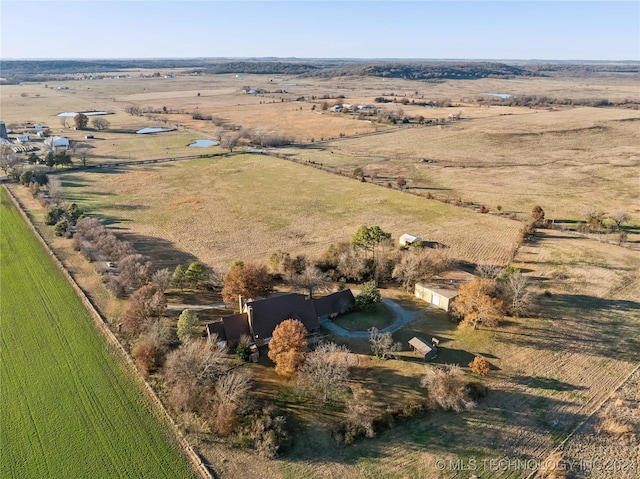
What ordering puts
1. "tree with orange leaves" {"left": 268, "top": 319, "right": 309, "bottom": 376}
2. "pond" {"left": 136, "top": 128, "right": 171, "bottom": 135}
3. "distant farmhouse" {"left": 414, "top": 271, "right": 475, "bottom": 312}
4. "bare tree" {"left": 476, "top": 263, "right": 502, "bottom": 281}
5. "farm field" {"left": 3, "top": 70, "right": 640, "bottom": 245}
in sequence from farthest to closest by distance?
"pond" {"left": 136, "top": 128, "right": 171, "bottom": 135}, "farm field" {"left": 3, "top": 70, "right": 640, "bottom": 245}, "bare tree" {"left": 476, "top": 263, "right": 502, "bottom": 281}, "distant farmhouse" {"left": 414, "top": 271, "right": 475, "bottom": 312}, "tree with orange leaves" {"left": 268, "top": 319, "right": 309, "bottom": 376}

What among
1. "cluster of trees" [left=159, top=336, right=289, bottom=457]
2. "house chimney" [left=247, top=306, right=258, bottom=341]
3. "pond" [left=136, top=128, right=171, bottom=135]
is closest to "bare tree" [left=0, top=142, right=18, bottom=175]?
"pond" [left=136, top=128, right=171, bottom=135]

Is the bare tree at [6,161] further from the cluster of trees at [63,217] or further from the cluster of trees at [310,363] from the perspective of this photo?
the cluster of trees at [310,363]

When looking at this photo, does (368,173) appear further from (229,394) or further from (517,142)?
(229,394)

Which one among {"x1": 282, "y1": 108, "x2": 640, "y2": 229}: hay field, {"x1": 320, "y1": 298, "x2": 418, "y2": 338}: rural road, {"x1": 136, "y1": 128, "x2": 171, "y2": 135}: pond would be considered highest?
{"x1": 136, "y1": 128, "x2": 171, "y2": 135}: pond

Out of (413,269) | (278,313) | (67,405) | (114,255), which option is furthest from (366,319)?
(114,255)

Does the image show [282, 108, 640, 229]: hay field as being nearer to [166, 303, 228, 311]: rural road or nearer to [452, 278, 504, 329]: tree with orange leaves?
[452, 278, 504, 329]: tree with orange leaves

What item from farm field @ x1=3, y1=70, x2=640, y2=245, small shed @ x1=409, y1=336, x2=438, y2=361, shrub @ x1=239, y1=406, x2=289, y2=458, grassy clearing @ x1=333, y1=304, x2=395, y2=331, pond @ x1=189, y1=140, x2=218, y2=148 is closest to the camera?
shrub @ x1=239, y1=406, x2=289, y2=458

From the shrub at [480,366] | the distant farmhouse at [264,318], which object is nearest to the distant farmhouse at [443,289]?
the shrub at [480,366]
